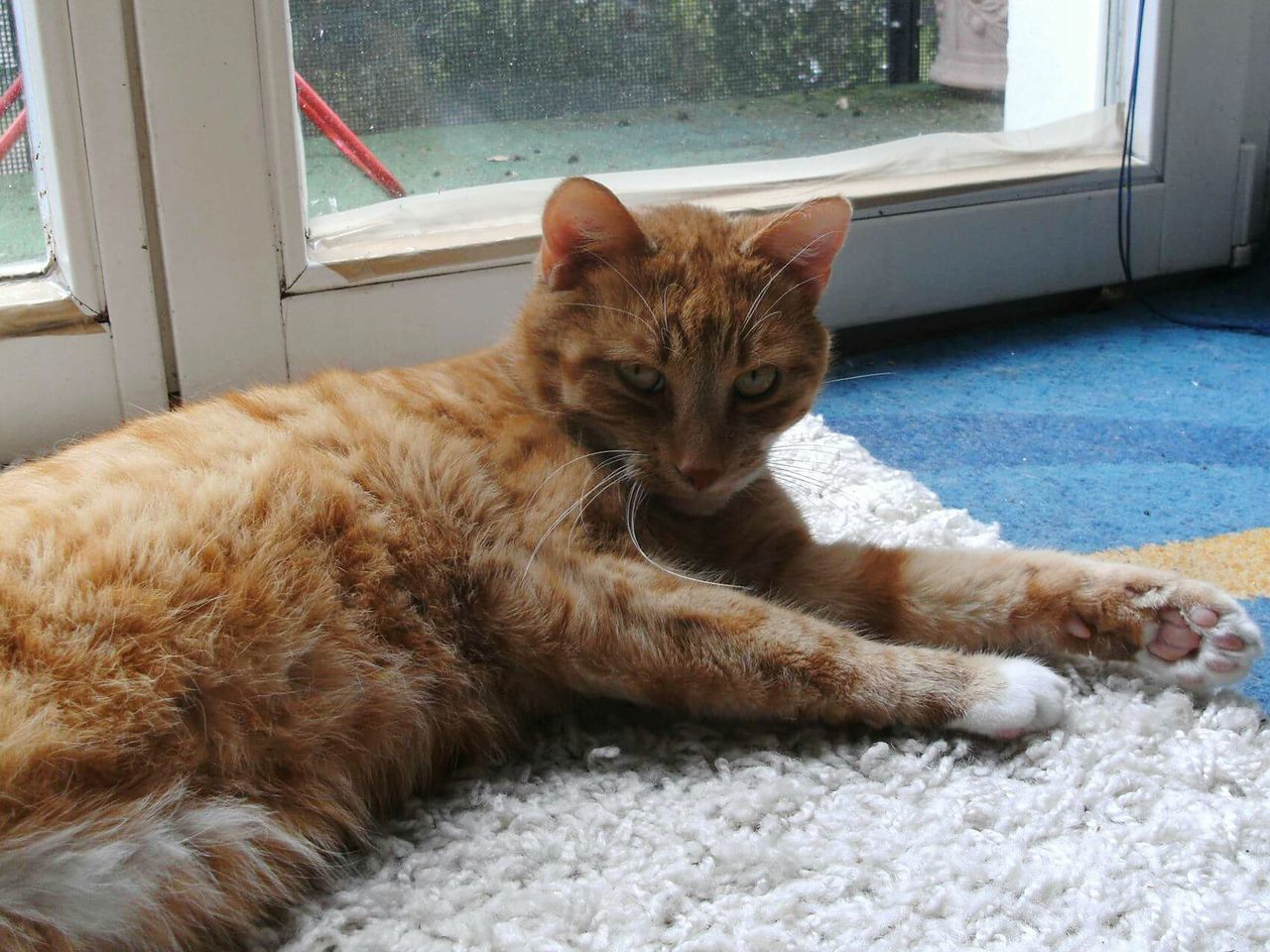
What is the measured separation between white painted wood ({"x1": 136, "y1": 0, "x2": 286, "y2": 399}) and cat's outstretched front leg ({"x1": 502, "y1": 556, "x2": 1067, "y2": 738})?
102 cm

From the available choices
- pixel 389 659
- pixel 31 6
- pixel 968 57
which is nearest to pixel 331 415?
pixel 389 659

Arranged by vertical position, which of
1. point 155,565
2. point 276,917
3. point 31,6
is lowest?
point 276,917

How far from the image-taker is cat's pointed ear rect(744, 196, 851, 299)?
4.93 ft

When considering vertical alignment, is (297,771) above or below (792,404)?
below

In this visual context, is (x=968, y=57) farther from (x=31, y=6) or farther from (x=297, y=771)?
(x=297, y=771)

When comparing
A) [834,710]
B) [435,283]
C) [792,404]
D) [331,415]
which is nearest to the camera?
[834,710]

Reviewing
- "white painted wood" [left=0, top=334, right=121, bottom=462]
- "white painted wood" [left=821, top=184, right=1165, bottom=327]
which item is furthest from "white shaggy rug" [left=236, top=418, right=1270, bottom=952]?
"white painted wood" [left=821, top=184, right=1165, bottom=327]

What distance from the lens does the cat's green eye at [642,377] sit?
1.45 m

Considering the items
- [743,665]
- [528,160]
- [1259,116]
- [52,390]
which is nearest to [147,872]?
[743,665]

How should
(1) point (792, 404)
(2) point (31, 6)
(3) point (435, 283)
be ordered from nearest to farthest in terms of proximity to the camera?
1. (1) point (792, 404)
2. (2) point (31, 6)
3. (3) point (435, 283)

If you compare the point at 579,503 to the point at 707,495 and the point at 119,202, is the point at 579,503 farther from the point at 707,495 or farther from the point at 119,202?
the point at 119,202

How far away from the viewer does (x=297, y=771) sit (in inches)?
43.7

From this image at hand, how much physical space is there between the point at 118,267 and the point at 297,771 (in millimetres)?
1180

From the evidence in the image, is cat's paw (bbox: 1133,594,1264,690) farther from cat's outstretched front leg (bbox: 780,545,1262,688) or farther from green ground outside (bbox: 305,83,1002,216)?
green ground outside (bbox: 305,83,1002,216)
